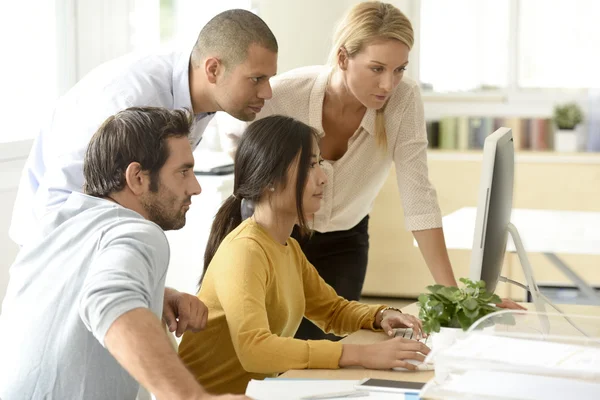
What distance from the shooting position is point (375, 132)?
8.09 ft

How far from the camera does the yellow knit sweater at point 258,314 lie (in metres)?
1.74

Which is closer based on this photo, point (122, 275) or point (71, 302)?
point (122, 275)

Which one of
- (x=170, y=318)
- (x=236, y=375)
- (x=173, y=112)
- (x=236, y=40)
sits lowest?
(x=236, y=375)

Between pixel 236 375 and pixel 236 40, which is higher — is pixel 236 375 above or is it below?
below

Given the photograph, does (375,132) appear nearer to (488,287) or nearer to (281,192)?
(281,192)

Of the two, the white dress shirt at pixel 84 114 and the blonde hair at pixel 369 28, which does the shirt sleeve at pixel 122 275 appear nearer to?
the white dress shirt at pixel 84 114

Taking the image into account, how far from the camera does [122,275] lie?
1.34 meters

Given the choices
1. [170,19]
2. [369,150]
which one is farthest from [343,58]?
[170,19]

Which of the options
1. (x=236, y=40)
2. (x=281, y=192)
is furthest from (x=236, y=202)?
(x=236, y=40)

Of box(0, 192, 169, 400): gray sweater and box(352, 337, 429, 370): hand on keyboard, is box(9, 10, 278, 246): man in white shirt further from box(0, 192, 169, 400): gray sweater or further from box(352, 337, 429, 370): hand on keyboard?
box(352, 337, 429, 370): hand on keyboard

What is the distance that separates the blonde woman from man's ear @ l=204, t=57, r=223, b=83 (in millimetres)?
289

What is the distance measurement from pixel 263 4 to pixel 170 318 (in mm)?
3513

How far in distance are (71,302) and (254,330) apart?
415mm

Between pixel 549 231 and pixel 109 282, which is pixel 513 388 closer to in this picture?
pixel 109 282
